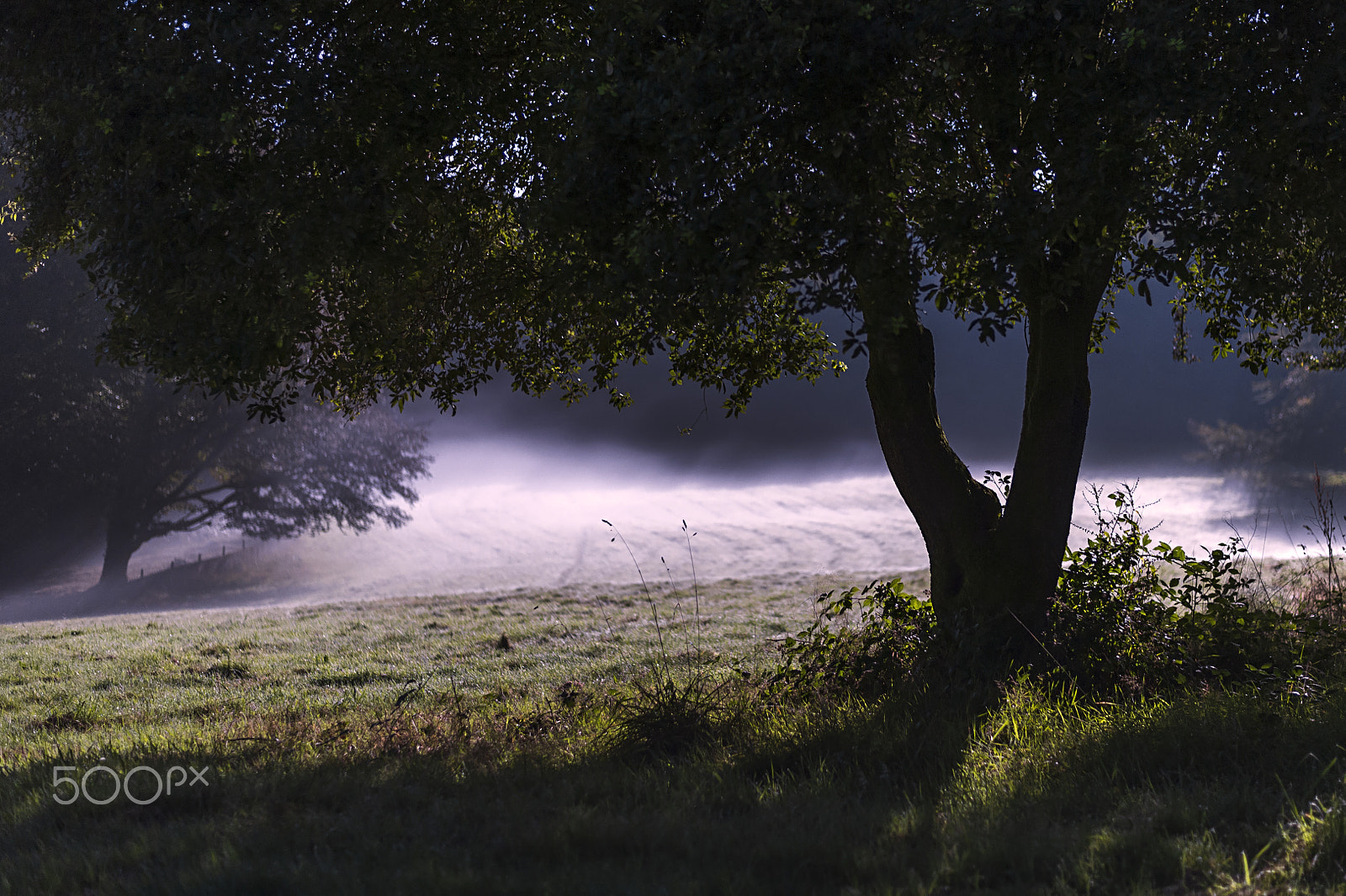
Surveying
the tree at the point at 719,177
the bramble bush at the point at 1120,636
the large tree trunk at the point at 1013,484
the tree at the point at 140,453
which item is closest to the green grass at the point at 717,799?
the bramble bush at the point at 1120,636

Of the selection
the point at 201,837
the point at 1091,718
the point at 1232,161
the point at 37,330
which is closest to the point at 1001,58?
the point at 1232,161

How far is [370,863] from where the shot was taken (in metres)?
4.73

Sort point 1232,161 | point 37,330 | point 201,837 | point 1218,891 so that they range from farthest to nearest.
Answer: point 37,330 → point 1232,161 → point 201,837 → point 1218,891

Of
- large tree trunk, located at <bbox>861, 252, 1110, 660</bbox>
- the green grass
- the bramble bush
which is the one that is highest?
large tree trunk, located at <bbox>861, 252, 1110, 660</bbox>

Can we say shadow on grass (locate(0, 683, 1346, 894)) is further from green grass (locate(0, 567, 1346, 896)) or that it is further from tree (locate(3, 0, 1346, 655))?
tree (locate(3, 0, 1346, 655))

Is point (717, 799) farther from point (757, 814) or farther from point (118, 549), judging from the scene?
point (118, 549)

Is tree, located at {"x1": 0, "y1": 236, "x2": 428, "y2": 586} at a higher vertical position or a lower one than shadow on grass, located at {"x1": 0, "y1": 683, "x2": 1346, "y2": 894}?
higher

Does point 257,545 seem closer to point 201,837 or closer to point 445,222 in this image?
point 445,222

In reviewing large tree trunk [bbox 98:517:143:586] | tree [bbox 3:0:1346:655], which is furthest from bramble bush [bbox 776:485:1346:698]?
large tree trunk [bbox 98:517:143:586]

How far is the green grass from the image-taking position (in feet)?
14.8

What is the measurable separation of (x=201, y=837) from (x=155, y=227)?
5357mm

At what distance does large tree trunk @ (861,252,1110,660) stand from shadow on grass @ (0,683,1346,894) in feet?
6.59

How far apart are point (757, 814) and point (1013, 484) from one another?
17.9 ft

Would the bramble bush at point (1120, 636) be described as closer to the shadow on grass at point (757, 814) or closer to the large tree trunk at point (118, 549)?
the shadow on grass at point (757, 814)
